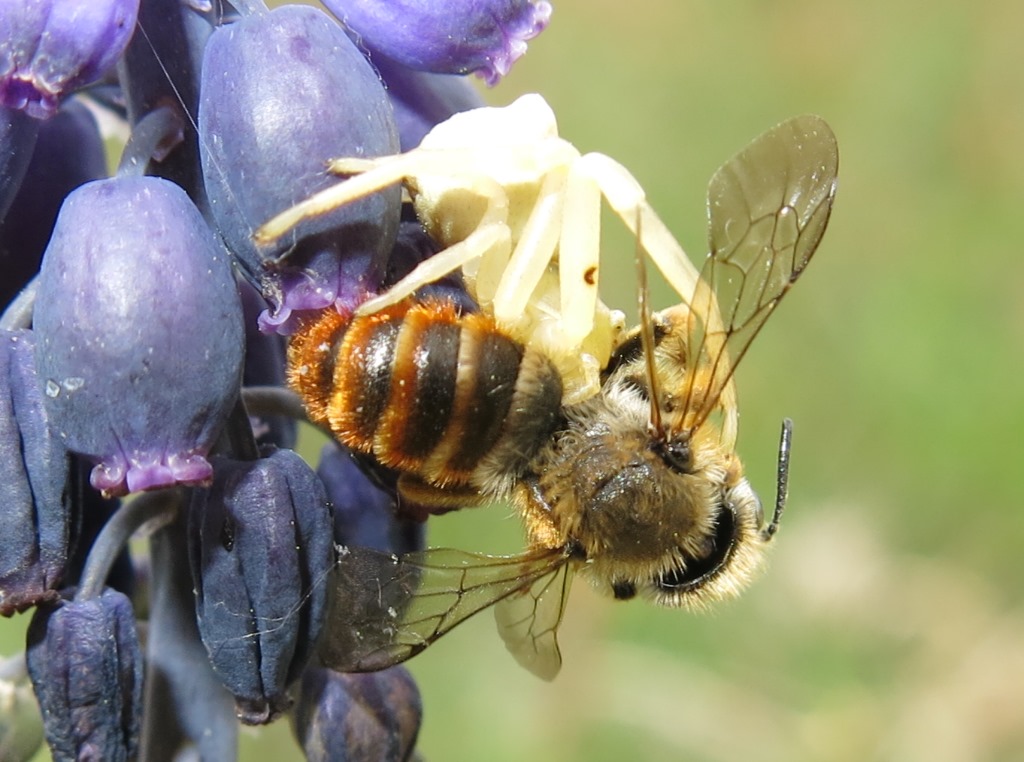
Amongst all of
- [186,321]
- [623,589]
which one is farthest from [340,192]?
[623,589]

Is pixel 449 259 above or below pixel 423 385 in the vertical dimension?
above

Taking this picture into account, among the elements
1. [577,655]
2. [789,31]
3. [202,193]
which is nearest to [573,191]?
[202,193]

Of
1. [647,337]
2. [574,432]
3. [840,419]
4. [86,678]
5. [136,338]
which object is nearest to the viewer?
[136,338]

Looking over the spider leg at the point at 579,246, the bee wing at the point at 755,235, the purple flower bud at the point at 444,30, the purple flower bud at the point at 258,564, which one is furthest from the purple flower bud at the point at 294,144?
the bee wing at the point at 755,235

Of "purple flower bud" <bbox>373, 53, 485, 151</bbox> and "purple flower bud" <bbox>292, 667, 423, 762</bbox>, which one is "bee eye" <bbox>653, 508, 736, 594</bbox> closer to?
"purple flower bud" <bbox>292, 667, 423, 762</bbox>

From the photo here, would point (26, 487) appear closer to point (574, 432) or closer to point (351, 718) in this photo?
point (351, 718)

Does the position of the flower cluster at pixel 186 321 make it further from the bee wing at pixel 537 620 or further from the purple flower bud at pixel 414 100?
the bee wing at pixel 537 620

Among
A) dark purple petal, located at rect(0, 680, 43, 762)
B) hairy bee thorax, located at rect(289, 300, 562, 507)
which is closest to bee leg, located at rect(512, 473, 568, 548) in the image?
hairy bee thorax, located at rect(289, 300, 562, 507)
